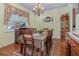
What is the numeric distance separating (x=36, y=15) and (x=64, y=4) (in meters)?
0.47

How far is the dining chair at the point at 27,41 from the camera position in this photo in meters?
1.93

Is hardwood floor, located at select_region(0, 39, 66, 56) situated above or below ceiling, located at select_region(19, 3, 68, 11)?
below

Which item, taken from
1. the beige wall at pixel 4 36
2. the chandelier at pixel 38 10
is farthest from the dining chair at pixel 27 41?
the chandelier at pixel 38 10

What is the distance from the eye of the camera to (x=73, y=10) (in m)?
1.91

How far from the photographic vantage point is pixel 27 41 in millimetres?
1989

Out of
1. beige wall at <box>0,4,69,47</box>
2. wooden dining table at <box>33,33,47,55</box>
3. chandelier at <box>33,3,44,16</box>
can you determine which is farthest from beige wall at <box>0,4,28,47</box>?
chandelier at <box>33,3,44,16</box>

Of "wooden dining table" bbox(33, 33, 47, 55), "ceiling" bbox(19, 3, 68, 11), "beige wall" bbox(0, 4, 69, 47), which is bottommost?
"wooden dining table" bbox(33, 33, 47, 55)

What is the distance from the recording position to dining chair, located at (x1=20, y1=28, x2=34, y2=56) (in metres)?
1.93

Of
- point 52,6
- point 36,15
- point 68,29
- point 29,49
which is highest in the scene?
point 52,6

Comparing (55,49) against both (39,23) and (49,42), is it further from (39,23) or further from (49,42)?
(39,23)

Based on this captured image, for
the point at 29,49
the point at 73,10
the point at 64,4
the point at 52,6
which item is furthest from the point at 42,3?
the point at 29,49

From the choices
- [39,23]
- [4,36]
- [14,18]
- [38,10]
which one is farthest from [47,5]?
[4,36]

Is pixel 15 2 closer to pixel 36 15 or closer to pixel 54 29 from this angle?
pixel 36 15

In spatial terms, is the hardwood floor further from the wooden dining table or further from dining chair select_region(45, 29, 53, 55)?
the wooden dining table
